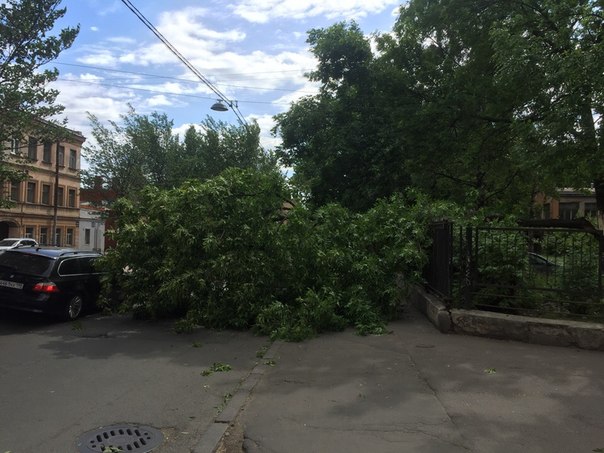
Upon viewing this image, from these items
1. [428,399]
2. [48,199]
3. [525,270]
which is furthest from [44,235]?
[428,399]

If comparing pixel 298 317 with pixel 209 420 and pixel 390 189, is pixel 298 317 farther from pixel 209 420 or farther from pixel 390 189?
pixel 390 189

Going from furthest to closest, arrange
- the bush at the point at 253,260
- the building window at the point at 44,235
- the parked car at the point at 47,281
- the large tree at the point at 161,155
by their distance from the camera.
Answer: the building window at the point at 44,235 → the large tree at the point at 161,155 → the parked car at the point at 47,281 → the bush at the point at 253,260

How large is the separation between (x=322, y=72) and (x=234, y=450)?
18.4 metres

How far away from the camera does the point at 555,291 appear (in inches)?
314

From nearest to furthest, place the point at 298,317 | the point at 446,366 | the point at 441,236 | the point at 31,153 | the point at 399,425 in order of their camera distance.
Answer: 1. the point at 399,425
2. the point at 446,366
3. the point at 298,317
4. the point at 441,236
5. the point at 31,153

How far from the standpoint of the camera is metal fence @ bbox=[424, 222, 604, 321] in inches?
311

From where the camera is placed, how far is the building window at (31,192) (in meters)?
46.4

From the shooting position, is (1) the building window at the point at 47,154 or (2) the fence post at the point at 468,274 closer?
(2) the fence post at the point at 468,274

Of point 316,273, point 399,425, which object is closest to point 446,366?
point 399,425

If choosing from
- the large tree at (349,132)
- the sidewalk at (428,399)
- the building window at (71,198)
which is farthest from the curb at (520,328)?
the building window at (71,198)

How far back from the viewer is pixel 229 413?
4965 millimetres

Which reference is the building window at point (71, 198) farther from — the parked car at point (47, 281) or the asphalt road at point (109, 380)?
the asphalt road at point (109, 380)

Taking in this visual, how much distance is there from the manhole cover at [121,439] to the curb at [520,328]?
211 inches

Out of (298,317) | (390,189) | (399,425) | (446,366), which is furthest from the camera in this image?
(390,189)
